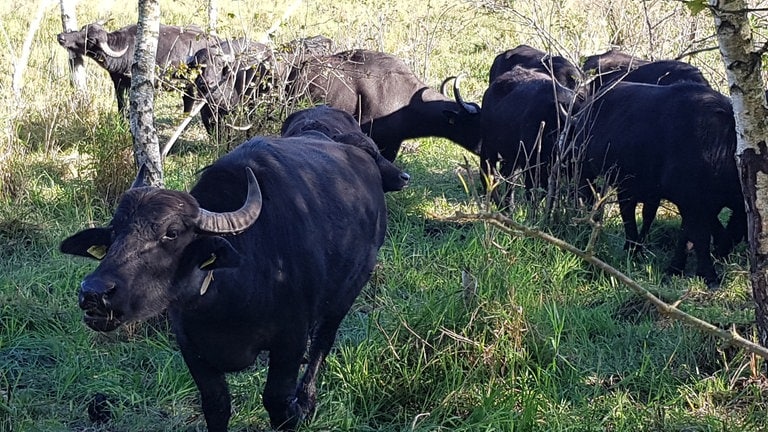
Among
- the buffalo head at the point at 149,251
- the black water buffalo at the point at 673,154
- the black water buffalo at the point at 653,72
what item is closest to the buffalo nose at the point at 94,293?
the buffalo head at the point at 149,251

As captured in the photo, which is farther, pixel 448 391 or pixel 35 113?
pixel 35 113

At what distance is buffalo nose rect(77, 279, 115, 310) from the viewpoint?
335cm

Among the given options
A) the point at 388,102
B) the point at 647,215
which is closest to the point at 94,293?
the point at 647,215

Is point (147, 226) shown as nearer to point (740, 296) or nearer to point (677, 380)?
point (677, 380)

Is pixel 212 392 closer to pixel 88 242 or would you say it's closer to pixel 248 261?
pixel 248 261

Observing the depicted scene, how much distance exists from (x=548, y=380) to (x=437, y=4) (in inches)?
632

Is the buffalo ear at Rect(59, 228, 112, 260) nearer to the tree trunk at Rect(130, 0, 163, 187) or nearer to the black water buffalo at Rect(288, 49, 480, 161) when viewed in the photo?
the tree trunk at Rect(130, 0, 163, 187)

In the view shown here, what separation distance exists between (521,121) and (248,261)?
4.89 m

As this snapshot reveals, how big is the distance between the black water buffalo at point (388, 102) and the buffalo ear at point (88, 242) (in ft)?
19.2

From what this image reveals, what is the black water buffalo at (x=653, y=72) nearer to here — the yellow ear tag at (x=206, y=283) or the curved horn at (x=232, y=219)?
the curved horn at (x=232, y=219)

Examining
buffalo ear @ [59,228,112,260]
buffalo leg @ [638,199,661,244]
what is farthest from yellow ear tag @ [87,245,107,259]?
buffalo leg @ [638,199,661,244]

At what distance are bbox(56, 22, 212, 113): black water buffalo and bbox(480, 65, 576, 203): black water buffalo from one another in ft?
14.6

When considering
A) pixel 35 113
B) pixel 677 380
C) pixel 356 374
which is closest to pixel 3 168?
pixel 35 113

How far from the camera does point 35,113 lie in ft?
30.2
